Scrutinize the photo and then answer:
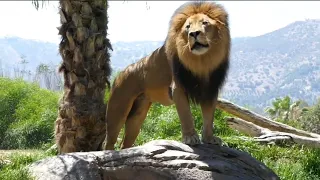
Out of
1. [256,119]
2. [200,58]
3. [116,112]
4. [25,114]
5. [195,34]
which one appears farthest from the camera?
[25,114]

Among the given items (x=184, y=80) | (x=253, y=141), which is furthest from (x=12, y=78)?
(x=184, y=80)

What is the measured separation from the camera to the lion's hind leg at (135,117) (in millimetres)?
5691

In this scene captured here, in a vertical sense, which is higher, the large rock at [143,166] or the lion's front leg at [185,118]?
the lion's front leg at [185,118]

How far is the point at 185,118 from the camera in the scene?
181 inches

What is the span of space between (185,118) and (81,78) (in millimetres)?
1791

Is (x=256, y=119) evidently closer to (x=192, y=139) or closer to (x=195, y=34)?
(x=192, y=139)

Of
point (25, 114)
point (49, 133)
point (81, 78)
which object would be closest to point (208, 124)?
point (81, 78)

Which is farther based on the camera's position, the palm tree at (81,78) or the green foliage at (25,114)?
the green foliage at (25,114)

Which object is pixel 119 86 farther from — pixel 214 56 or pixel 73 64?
pixel 214 56

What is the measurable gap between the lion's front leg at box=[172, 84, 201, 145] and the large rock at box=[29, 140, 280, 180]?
5.5 inches

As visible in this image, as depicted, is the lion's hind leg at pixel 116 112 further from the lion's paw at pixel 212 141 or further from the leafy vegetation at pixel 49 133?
the lion's paw at pixel 212 141

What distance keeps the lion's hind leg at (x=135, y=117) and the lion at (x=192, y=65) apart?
24 centimetres

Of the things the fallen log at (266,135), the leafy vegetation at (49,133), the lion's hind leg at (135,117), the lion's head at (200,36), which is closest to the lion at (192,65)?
the lion's head at (200,36)

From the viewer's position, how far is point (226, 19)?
15.4 feet
